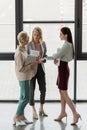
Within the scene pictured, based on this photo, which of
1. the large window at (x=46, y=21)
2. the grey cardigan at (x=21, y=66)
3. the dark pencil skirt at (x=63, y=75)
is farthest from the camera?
the large window at (x=46, y=21)

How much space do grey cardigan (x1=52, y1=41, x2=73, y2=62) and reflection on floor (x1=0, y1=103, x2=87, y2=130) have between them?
0.98m

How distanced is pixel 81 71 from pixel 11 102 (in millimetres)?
1480

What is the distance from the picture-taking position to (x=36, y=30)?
5.11 m

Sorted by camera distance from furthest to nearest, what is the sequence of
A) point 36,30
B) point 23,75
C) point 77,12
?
point 77,12 → point 36,30 → point 23,75

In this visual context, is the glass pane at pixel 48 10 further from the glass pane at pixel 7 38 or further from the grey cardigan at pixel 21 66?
the grey cardigan at pixel 21 66

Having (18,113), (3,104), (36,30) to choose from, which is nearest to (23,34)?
(36,30)

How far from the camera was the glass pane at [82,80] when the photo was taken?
6442 millimetres

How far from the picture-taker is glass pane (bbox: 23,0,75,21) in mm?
6223

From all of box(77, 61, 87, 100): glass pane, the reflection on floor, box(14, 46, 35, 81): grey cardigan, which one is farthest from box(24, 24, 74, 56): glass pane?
box(14, 46, 35, 81): grey cardigan

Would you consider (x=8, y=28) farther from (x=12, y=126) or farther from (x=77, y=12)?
(x=12, y=126)

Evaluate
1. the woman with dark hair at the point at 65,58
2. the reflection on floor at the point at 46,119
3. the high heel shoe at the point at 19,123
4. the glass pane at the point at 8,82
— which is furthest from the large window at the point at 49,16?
the high heel shoe at the point at 19,123

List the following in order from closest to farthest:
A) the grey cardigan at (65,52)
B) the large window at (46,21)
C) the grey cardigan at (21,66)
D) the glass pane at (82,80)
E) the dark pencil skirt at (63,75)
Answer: the grey cardigan at (21,66)
the grey cardigan at (65,52)
the dark pencil skirt at (63,75)
the large window at (46,21)
the glass pane at (82,80)

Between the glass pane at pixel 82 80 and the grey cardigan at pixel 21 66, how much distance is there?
1.95 meters

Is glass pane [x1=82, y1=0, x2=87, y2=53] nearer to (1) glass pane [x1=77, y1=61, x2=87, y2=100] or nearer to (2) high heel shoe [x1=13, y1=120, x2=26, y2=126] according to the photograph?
(1) glass pane [x1=77, y1=61, x2=87, y2=100]
